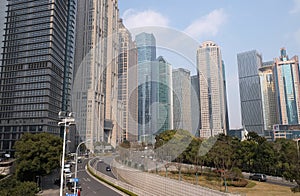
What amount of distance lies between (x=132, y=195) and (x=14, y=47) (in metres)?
40.7

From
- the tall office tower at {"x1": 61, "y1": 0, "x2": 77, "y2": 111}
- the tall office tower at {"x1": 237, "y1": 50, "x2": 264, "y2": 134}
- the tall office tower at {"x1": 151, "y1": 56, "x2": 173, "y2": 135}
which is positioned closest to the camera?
the tall office tower at {"x1": 151, "y1": 56, "x2": 173, "y2": 135}

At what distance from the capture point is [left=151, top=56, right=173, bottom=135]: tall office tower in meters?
8.91

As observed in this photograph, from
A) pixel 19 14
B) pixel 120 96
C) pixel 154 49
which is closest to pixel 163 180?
pixel 120 96

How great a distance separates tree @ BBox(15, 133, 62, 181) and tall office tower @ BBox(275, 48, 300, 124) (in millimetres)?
88174

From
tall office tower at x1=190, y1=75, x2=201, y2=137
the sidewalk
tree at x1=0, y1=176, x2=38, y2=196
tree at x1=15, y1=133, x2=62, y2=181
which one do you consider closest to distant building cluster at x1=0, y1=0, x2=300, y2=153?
tall office tower at x1=190, y1=75, x2=201, y2=137


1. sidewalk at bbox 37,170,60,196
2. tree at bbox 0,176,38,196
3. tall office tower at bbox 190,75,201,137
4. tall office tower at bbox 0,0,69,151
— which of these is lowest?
sidewalk at bbox 37,170,60,196

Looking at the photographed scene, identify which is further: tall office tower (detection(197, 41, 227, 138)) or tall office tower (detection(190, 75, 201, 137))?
tall office tower (detection(197, 41, 227, 138))

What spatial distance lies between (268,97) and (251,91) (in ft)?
31.6

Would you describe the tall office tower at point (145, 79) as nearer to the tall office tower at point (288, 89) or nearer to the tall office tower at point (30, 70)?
the tall office tower at point (30, 70)

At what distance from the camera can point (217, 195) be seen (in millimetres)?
9227

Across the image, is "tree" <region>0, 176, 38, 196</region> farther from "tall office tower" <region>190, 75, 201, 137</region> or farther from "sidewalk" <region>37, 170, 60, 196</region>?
"tall office tower" <region>190, 75, 201, 137</region>

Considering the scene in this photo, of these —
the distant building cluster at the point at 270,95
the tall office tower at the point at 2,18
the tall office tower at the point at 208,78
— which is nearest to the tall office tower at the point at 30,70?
the tall office tower at the point at 2,18

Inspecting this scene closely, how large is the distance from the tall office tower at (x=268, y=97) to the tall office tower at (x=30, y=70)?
272 ft

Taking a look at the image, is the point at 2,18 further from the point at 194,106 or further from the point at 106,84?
the point at 194,106
